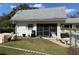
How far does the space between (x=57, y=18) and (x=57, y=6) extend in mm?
362

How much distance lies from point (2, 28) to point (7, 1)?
2.71ft

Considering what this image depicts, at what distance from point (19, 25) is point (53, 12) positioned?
1092mm

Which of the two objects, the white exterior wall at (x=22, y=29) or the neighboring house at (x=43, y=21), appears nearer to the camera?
the neighboring house at (x=43, y=21)

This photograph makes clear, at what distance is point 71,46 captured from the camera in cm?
8256

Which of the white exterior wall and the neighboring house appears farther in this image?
the white exterior wall

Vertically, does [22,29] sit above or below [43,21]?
below

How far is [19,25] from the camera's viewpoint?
8269cm

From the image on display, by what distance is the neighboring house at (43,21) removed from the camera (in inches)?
3248

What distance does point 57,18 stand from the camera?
271 ft

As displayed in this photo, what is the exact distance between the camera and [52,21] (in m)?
82.6

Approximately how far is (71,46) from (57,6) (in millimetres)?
1264

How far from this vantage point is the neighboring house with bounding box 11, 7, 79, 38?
82500mm

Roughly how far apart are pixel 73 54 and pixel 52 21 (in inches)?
46.1

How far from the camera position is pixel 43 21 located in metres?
82.6
